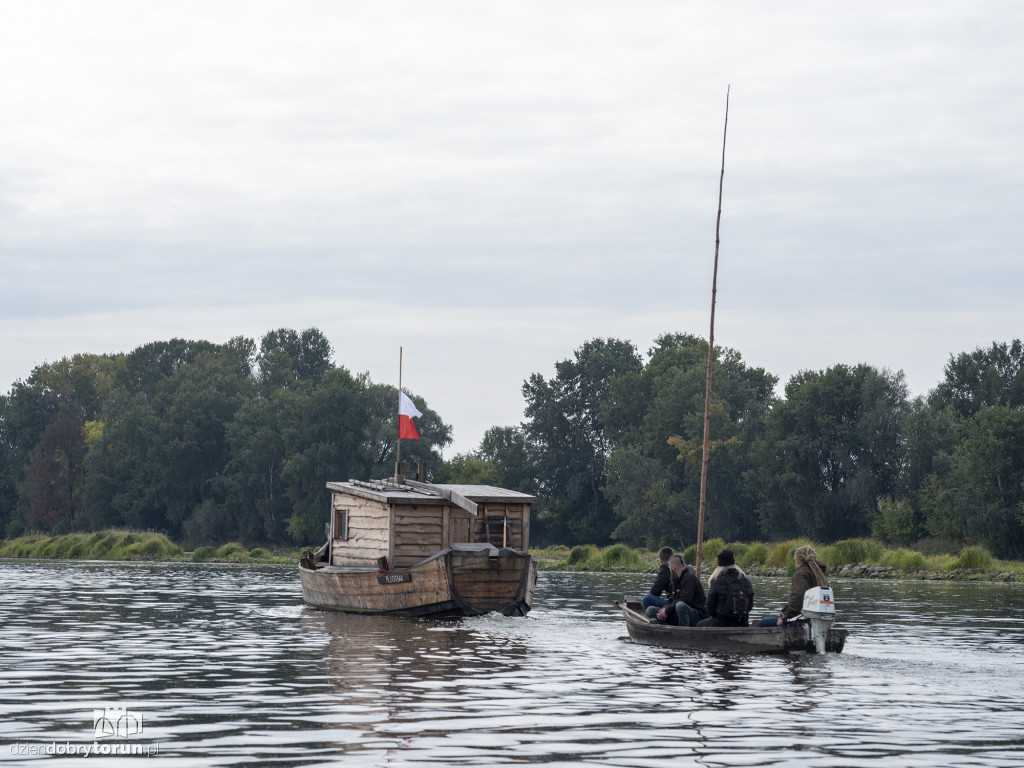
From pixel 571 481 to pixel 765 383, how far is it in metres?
19.1

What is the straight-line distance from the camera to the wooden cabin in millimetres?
29891

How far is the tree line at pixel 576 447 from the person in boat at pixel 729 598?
1723 inches

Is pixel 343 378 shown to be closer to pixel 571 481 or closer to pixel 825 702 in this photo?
pixel 571 481

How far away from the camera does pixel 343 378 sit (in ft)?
347

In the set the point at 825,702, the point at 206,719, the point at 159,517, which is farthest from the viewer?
the point at 159,517

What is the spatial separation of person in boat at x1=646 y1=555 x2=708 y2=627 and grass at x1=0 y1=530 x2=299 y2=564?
184 ft

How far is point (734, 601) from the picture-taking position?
2084 centimetres

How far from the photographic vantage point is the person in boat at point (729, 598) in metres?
20.9

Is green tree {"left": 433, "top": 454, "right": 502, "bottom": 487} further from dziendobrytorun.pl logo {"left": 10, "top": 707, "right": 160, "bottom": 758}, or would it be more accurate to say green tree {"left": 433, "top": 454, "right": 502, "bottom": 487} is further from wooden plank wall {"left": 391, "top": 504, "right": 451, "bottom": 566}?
dziendobrytorun.pl logo {"left": 10, "top": 707, "right": 160, "bottom": 758}

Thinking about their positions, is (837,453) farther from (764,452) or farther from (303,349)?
(303,349)

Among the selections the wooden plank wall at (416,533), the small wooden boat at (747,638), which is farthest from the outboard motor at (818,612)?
the wooden plank wall at (416,533)

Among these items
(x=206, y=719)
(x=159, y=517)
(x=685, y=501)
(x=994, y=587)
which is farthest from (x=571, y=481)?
(x=206, y=719)

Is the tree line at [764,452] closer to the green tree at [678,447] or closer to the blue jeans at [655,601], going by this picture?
the green tree at [678,447]

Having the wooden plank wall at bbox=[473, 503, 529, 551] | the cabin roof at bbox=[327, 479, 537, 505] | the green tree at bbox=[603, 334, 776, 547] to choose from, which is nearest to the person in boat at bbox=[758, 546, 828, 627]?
the cabin roof at bbox=[327, 479, 537, 505]
